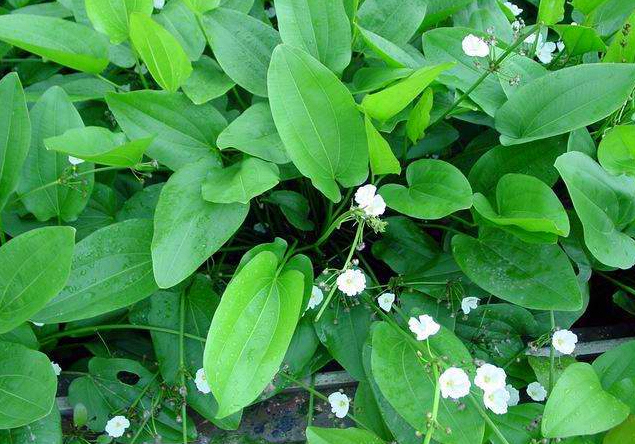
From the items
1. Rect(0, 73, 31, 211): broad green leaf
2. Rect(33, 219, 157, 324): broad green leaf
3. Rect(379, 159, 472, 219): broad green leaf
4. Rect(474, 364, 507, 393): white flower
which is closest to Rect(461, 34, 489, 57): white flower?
Rect(379, 159, 472, 219): broad green leaf

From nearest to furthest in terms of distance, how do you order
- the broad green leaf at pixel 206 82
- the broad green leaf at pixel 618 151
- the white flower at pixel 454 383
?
the white flower at pixel 454 383 < the broad green leaf at pixel 618 151 < the broad green leaf at pixel 206 82

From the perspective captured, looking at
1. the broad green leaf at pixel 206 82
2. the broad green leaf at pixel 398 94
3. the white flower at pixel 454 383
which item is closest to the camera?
the white flower at pixel 454 383

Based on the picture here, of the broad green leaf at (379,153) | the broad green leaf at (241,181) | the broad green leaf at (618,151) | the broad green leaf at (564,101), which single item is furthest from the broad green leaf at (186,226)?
the broad green leaf at (618,151)

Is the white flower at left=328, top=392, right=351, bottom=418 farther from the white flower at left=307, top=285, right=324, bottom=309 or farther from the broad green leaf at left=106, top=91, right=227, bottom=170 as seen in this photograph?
the broad green leaf at left=106, top=91, right=227, bottom=170

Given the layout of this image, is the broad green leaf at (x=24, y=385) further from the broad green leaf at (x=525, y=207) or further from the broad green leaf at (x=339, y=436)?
the broad green leaf at (x=525, y=207)

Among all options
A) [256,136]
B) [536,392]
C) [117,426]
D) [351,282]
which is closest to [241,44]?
[256,136]

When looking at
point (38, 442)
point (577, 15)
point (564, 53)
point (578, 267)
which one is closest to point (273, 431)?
point (38, 442)

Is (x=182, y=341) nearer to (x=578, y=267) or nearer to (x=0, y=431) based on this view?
(x=0, y=431)
